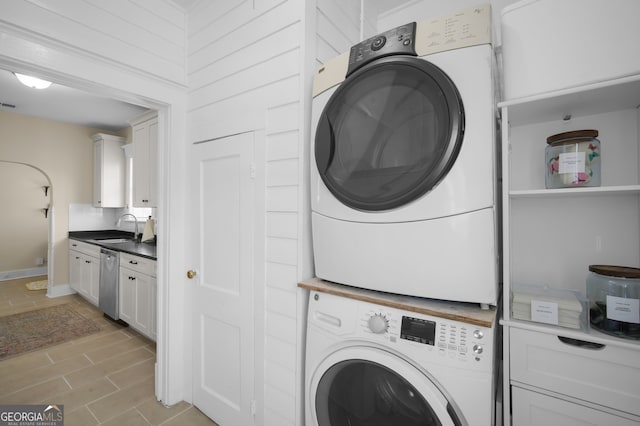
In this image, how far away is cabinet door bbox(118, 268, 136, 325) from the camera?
305 cm

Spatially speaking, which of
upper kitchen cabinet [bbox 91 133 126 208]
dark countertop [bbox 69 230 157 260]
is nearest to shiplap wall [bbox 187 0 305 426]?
dark countertop [bbox 69 230 157 260]

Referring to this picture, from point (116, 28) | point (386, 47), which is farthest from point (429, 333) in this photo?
point (116, 28)

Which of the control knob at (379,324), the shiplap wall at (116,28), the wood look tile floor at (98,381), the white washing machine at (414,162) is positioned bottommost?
the wood look tile floor at (98,381)

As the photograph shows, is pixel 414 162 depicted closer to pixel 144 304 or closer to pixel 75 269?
pixel 144 304

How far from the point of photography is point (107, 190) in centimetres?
454

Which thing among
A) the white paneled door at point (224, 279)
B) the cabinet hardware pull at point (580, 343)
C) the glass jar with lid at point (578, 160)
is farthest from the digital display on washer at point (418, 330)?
the white paneled door at point (224, 279)

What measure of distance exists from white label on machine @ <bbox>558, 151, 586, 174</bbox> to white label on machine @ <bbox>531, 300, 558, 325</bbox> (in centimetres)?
51

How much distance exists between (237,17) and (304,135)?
945 millimetres

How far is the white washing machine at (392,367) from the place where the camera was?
895mm

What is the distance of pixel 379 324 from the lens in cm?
105

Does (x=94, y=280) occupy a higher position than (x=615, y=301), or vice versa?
(x=615, y=301)

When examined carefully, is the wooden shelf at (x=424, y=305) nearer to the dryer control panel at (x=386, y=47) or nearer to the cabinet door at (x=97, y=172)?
the dryer control panel at (x=386, y=47)

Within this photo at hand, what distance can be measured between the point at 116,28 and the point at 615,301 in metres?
2.68

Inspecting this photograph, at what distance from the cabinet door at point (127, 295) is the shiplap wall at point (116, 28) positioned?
7.40ft
